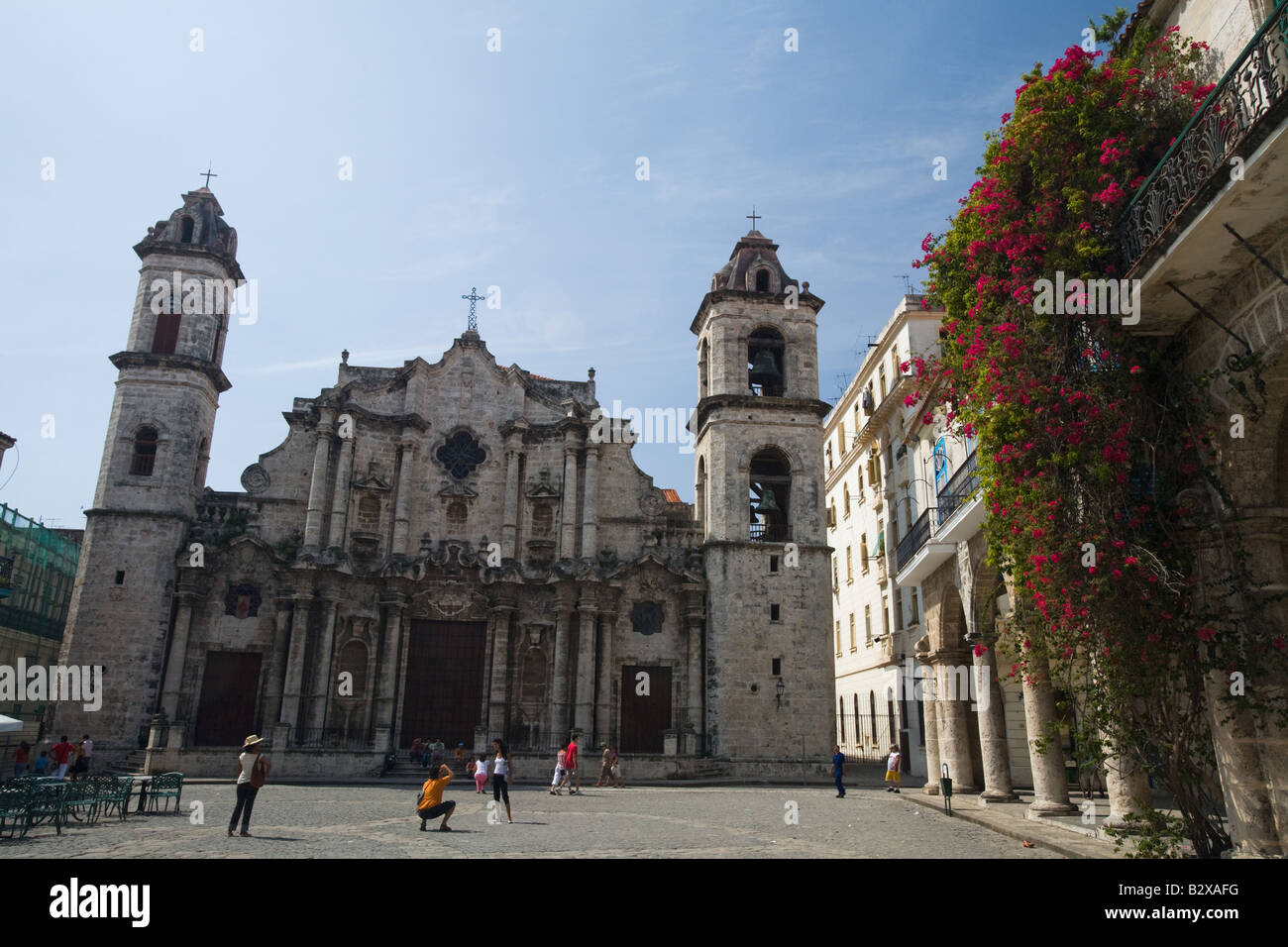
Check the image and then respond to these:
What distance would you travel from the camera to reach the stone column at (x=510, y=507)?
3009cm

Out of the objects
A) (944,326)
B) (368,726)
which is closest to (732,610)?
(368,726)

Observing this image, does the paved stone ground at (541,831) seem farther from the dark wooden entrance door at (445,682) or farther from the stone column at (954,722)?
the dark wooden entrance door at (445,682)

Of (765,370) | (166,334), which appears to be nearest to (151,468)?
(166,334)

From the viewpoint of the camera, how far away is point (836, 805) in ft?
64.3

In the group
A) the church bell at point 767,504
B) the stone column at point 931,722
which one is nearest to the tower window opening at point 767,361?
the church bell at point 767,504

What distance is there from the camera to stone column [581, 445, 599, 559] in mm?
29958

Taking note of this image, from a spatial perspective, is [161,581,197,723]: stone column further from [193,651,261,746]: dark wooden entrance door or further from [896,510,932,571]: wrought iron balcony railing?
[896,510,932,571]: wrought iron balcony railing

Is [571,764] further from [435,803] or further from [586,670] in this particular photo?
[435,803]

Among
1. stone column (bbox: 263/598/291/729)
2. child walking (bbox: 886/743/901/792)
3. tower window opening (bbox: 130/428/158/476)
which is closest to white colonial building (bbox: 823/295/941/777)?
child walking (bbox: 886/743/901/792)

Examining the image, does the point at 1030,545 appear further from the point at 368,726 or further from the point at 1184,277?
the point at 368,726

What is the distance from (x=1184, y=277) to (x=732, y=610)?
2108 cm

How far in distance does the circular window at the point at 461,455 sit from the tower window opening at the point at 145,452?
29.6 ft

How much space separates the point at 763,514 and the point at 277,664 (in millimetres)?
16836

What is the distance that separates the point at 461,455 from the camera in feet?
104
